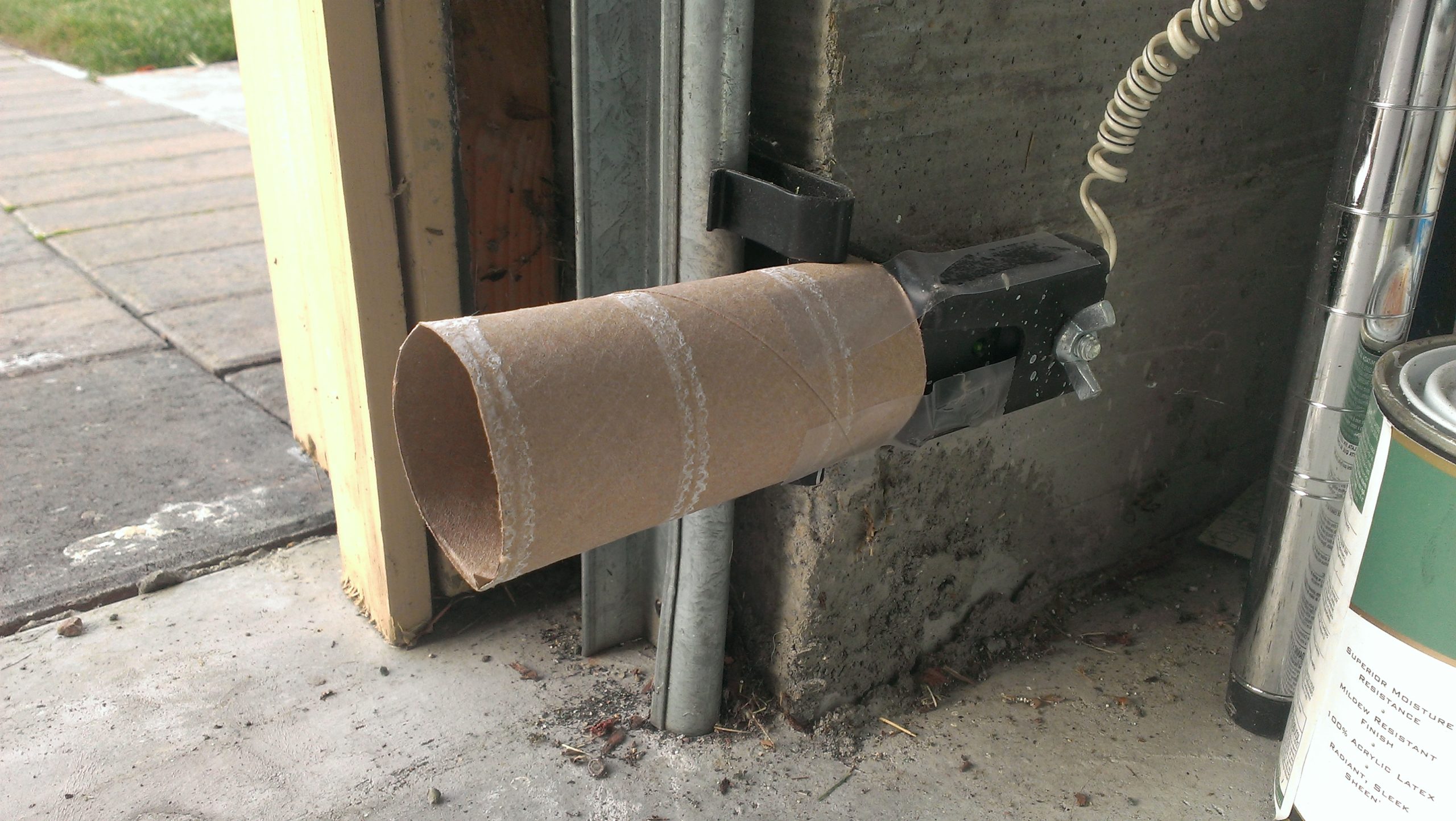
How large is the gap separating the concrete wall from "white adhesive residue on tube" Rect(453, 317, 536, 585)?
62cm

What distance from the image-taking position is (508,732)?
1763 mm

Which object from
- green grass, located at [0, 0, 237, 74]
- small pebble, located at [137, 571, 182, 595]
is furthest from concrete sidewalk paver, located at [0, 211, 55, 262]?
green grass, located at [0, 0, 237, 74]

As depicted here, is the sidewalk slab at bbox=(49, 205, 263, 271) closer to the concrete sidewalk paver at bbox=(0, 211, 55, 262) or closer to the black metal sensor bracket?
the concrete sidewalk paver at bbox=(0, 211, 55, 262)

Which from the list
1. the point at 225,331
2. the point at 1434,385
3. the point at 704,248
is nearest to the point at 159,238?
the point at 225,331

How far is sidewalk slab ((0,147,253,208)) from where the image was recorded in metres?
4.55

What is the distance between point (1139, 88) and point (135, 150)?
4.94m

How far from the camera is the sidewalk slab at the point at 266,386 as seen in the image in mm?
2918

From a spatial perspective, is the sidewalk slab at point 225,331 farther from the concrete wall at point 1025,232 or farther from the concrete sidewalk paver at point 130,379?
the concrete wall at point 1025,232

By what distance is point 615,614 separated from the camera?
1.95 metres

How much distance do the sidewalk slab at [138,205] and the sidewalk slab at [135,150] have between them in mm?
503

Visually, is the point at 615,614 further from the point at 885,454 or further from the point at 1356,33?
the point at 1356,33

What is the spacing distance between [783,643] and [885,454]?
0.35m

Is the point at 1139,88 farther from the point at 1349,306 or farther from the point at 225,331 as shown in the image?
the point at 225,331

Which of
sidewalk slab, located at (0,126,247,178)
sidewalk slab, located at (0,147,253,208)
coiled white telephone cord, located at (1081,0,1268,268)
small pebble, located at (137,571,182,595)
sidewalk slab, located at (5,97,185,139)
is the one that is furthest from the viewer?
sidewalk slab, located at (5,97,185,139)
